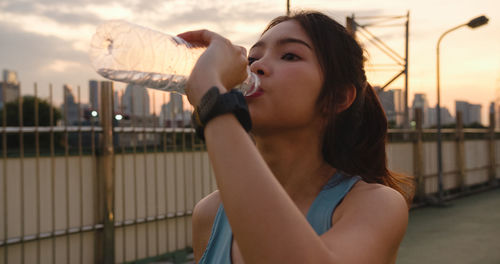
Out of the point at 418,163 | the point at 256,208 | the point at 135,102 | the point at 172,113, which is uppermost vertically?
the point at 135,102

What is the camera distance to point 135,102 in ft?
20.3

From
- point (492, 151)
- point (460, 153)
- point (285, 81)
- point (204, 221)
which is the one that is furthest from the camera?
point (492, 151)

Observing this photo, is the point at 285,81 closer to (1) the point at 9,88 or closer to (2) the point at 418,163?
(1) the point at 9,88

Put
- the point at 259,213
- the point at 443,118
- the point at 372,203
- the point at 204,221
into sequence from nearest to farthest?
the point at 259,213, the point at 372,203, the point at 204,221, the point at 443,118

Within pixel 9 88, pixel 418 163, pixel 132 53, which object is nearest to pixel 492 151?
pixel 418 163

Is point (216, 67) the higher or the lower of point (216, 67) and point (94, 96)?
the lower

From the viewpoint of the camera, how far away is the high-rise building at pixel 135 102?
20.1 feet

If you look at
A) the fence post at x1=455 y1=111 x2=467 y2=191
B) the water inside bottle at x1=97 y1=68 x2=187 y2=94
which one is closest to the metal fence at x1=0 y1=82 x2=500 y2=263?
the water inside bottle at x1=97 y1=68 x2=187 y2=94

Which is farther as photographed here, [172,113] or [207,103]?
[172,113]

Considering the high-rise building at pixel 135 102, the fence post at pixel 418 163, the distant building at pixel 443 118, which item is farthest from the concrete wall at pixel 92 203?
the distant building at pixel 443 118

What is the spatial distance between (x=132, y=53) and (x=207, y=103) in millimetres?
560

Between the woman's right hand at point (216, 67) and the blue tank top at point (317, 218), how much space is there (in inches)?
18.4

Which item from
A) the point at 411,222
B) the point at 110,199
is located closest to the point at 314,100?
the point at 110,199

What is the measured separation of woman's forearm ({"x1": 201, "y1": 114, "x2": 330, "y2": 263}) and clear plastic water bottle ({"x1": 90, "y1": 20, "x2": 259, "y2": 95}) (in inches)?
21.2
